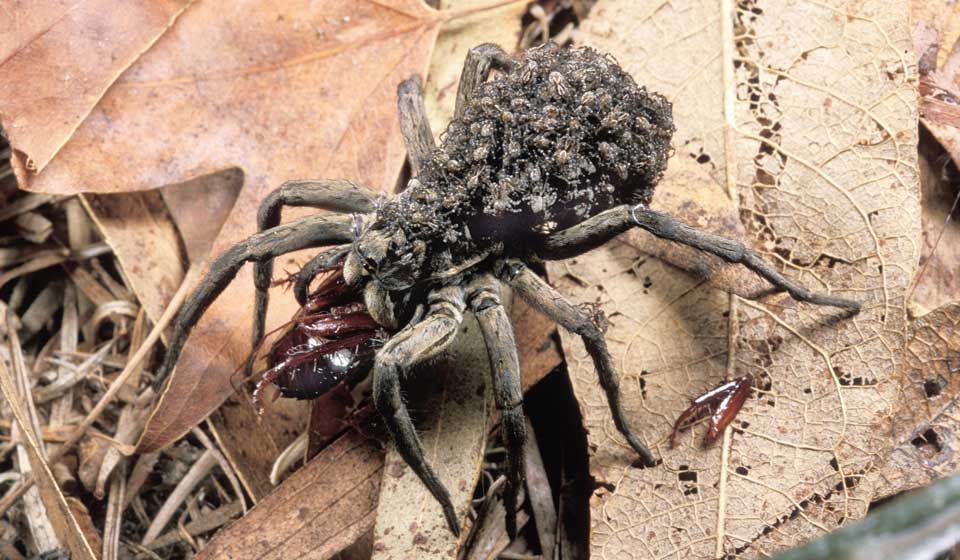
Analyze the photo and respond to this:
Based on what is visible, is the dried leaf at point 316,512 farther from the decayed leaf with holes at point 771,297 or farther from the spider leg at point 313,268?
the decayed leaf with holes at point 771,297

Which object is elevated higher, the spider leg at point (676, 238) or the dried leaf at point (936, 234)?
the spider leg at point (676, 238)

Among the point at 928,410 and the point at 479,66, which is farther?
the point at 479,66

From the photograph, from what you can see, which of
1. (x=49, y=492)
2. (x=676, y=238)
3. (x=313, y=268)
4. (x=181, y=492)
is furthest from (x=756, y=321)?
(x=49, y=492)

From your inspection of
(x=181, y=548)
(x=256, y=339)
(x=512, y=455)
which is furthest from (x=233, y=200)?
(x=512, y=455)

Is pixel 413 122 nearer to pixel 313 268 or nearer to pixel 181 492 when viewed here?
pixel 313 268

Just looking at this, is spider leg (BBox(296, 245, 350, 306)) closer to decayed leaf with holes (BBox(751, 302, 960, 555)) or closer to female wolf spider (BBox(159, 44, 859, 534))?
female wolf spider (BBox(159, 44, 859, 534))

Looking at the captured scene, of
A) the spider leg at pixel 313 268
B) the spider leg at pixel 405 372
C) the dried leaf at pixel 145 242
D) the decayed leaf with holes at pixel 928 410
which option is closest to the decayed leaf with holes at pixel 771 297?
the decayed leaf with holes at pixel 928 410
